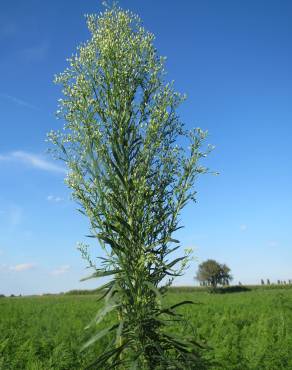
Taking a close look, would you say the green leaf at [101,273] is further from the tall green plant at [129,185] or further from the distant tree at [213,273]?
the distant tree at [213,273]

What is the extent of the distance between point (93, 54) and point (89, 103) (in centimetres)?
96

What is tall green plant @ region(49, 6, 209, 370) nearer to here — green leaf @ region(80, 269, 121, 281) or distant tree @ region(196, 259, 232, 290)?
green leaf @ region(80, 269, 121, 281)

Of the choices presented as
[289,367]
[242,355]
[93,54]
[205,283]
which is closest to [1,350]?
[242,355]

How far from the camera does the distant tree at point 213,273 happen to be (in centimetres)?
9788

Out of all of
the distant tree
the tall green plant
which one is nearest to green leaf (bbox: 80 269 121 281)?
the tall green plant

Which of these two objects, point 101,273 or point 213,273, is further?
point 213,273

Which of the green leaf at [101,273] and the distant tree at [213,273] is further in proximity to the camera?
the distant tree at [213,273]

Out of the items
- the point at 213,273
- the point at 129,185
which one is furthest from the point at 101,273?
the point at 213,273

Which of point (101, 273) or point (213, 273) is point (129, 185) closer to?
point (101, 273)

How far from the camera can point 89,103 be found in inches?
243

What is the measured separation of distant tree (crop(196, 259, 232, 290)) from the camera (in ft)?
321

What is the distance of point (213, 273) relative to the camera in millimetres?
97875

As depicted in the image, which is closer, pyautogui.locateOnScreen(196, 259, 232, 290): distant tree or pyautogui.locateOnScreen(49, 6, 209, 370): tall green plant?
pyautogui.locateOnScreen(49, 6, 209, 370): tall green plant

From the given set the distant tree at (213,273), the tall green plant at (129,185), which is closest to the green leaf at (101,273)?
the tall green plant at (129,185)
